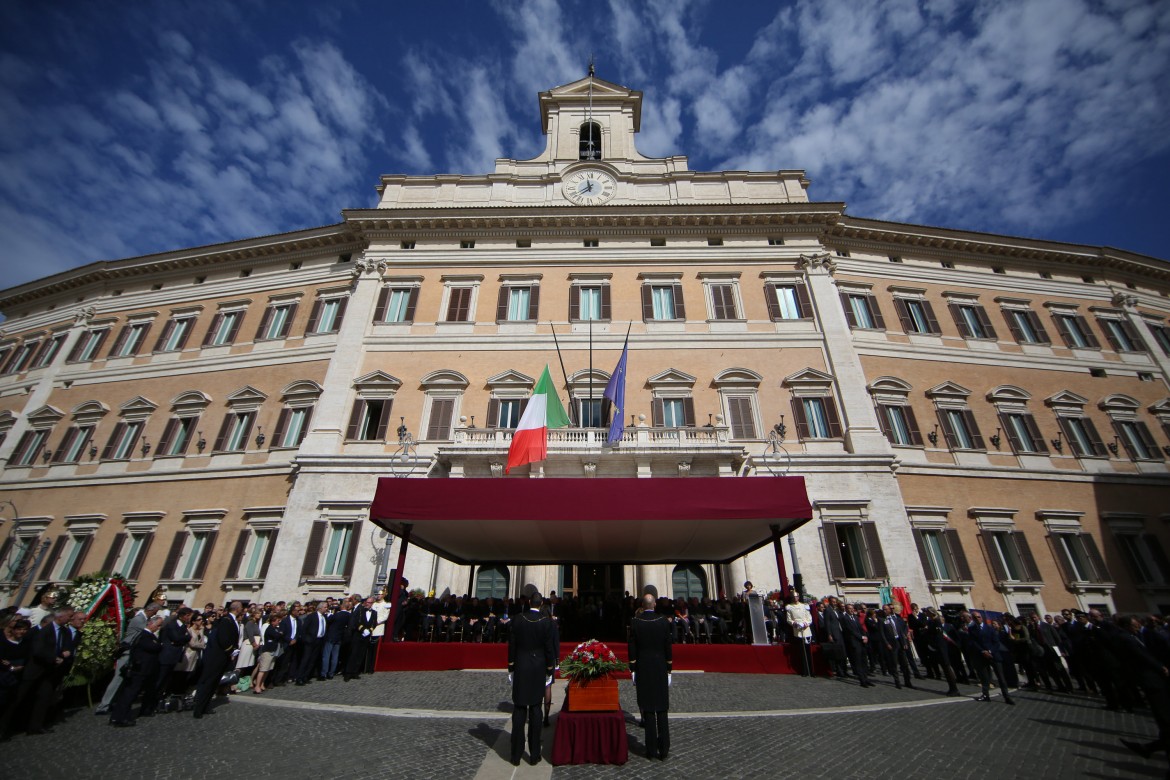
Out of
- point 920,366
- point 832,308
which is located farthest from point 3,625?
point 920,366

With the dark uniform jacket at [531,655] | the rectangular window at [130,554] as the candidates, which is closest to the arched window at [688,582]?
the dark uniform jacket at [531,655]

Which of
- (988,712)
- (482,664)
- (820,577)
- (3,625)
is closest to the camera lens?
(3,625)

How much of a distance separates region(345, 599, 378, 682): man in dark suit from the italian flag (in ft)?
18.5

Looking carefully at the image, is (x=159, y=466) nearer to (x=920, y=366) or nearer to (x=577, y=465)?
(x=577, y=465)

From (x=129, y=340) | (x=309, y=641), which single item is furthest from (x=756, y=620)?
(x=129, y=340)

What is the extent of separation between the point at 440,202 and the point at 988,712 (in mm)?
24931

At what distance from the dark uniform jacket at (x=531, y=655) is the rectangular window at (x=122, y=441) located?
22.4 meters

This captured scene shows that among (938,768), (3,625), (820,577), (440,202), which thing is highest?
(440,202)

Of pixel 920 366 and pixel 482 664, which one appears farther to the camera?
pixel 920 366

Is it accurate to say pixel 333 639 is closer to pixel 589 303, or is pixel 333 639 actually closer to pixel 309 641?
pixel 309 641

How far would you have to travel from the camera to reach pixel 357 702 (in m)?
7.85

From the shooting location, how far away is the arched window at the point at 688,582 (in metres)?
16.5

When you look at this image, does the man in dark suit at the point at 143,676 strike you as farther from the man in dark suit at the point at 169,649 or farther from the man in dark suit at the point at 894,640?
the man in dark suit at the point at 894,640

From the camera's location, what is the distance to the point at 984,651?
27.9ft
